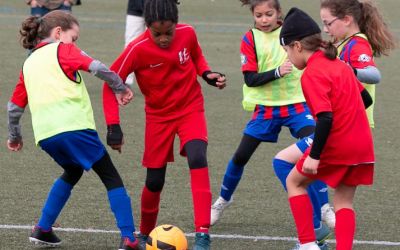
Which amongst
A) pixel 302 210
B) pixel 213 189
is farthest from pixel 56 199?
pixel 213 189

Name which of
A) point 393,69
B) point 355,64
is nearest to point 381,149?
point 355,64

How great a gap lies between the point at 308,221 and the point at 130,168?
331cm

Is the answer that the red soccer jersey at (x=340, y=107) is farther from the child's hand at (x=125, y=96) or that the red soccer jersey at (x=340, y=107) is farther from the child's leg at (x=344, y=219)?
the child's hand at (x=125, y=96)

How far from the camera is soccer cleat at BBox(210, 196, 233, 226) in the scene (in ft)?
23.0

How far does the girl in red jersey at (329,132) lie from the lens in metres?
5.41

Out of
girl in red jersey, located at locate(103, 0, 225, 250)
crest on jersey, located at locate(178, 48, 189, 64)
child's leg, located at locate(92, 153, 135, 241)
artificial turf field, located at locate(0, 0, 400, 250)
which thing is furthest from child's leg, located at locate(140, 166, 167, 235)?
crest on jersey, located at locate(178, 48, 189, 64)

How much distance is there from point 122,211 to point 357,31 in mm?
1950

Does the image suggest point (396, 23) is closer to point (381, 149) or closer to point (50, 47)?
point (381, 149)

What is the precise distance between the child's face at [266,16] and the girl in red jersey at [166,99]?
0.59m

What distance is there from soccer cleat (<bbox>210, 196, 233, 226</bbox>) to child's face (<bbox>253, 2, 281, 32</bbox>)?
125 cm

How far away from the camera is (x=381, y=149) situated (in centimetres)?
991

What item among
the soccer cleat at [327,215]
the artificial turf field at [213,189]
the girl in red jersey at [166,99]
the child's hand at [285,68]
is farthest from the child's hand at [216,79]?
the soccer cleat at [327,215]

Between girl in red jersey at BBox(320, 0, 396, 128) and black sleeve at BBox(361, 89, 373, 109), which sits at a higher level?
girl in red jersey at BBox(320, 0, 396, 128)

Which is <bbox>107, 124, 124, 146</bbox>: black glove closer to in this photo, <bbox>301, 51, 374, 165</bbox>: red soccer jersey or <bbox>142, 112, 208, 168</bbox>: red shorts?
<bbox>142, 112, 208, 168</bbox>: red shorts
